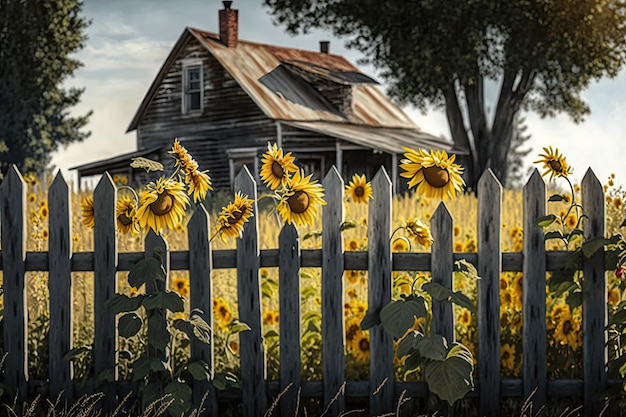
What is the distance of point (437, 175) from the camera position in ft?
15.0

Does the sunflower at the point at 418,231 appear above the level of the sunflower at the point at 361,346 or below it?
Answer: above

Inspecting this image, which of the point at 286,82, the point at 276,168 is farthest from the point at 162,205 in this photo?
the point at 286,82

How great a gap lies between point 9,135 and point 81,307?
83.2 feet

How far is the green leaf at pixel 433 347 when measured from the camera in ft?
14.7

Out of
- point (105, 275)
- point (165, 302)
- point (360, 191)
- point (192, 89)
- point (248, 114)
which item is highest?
point (192, 89)

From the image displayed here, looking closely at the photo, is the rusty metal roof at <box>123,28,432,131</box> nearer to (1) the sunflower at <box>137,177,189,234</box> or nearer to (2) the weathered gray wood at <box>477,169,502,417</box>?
(2) the weathered gray wood at <box>477,169,502,417</box>

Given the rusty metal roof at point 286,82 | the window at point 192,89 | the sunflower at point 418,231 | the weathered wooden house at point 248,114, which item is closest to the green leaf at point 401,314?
the sunflower at point 418,231

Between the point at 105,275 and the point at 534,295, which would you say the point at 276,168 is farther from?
the point at 534,295

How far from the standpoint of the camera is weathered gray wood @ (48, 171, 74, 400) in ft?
16.4

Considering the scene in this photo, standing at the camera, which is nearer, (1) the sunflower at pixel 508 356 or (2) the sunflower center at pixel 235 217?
(2) the sunflower center at pixel 235 217

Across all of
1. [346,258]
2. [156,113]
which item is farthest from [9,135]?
[346,258]

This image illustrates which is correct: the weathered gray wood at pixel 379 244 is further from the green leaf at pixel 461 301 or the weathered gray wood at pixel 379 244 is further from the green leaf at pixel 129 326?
the green leaf at pixel 129 326

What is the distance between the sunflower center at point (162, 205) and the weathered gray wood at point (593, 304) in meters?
→ 2.21

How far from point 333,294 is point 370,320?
25 centimetres
